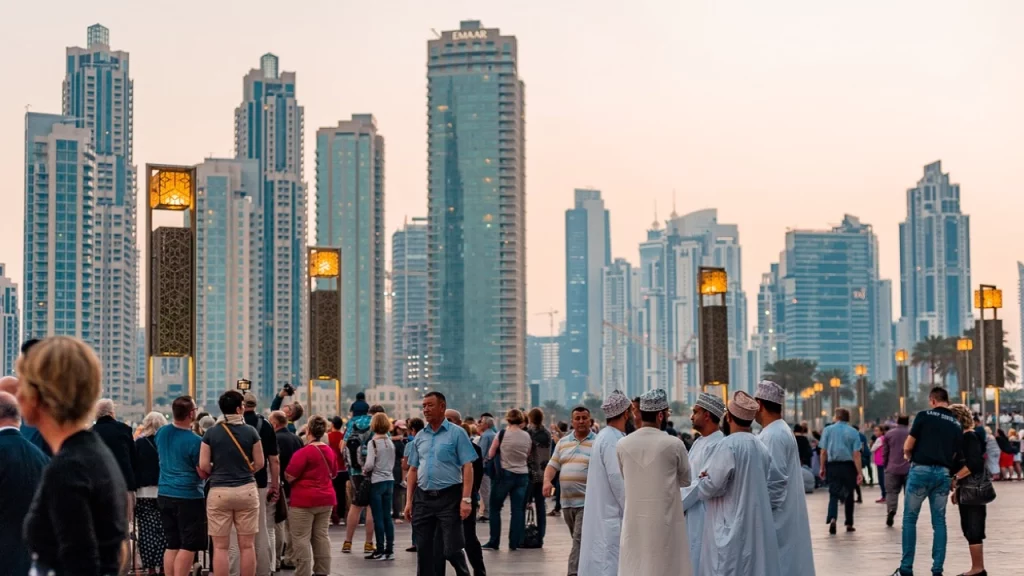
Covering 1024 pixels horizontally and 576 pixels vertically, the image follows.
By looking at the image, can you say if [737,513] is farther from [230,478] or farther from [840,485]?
[840,485]

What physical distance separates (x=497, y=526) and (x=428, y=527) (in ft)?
20.2

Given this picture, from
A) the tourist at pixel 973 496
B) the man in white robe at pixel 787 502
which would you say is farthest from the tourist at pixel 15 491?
the tourist at pixel 973 496

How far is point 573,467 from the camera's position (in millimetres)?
13680

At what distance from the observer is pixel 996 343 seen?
130ft

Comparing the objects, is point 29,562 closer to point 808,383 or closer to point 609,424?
point 609,424

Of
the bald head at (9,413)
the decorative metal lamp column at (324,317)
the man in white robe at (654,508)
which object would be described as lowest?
the man in white robe at (654,508)

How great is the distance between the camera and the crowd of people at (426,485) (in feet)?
16.6

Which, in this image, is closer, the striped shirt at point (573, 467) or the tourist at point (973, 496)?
the striped shirt at point (573, 467)

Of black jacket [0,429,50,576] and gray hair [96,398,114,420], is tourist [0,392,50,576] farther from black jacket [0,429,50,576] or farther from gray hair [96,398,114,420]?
gray hair [96,398,114,420]

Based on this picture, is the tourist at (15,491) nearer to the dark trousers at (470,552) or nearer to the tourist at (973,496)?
the dark trousers at (470,552)

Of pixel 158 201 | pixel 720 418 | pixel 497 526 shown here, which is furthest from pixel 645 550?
pixel 158 201

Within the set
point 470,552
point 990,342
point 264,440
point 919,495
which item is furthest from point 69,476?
point 990,342

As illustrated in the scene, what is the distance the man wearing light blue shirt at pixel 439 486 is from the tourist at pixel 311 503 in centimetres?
214

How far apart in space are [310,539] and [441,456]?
2719 millimetres
